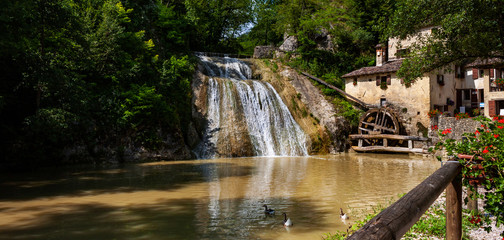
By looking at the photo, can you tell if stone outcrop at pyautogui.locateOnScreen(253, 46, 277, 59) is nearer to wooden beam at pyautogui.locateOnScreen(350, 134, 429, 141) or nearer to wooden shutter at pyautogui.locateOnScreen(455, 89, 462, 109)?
wooden beam at pyautogui.locateOnScreen(350, 134, 429, 141)

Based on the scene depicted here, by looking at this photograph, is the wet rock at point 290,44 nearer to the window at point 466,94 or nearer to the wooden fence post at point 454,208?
the window at point 466,94

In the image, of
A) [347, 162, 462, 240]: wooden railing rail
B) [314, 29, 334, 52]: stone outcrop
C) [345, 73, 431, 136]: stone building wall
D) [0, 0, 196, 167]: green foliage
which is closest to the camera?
[347, 162, 462, 240]: wooden railing rail

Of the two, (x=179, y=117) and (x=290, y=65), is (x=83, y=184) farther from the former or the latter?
(x=290, y=65)

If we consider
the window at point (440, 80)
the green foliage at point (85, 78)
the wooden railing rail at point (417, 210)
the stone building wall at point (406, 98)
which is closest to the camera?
the wooden railing rail at point (417, 210)

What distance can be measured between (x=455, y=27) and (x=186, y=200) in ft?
36.2

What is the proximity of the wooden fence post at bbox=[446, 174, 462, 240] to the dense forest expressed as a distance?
12.0 m

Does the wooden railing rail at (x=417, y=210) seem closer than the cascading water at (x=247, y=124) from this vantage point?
Yes

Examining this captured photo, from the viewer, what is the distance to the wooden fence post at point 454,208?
383 cm

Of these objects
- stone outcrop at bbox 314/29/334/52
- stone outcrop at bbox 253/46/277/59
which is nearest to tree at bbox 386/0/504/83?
stone outcrop at bbox 253/46/277/59

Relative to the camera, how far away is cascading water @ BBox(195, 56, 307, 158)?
22.8 m

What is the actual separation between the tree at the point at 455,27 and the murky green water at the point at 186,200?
4.93m

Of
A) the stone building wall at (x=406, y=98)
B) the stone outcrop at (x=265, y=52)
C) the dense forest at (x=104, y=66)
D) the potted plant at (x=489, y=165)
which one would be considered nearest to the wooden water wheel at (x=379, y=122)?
the stone building wall at (x=406, y=98)

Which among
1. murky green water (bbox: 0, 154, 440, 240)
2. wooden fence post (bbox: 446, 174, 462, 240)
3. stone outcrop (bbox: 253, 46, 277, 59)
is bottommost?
murky green water (bbox: 0, 154, 440, 240)

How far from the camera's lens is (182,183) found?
12.5m
